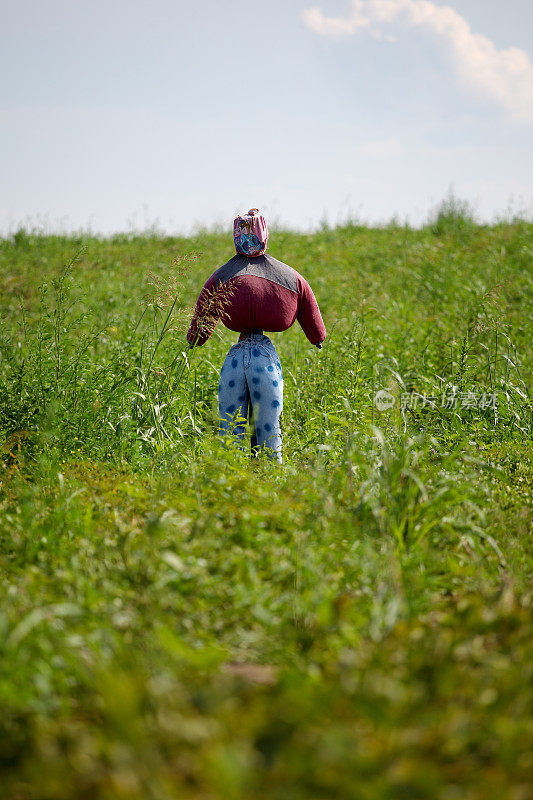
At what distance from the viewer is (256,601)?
7.81 feet

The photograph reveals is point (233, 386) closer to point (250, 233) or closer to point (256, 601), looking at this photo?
point (250, 233)

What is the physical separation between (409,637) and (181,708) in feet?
2.54

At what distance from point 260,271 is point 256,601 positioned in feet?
8.74

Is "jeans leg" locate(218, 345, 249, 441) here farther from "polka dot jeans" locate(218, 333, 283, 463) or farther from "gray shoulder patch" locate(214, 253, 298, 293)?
"gray shoulder patch" locate(214, 253, 298, 293)

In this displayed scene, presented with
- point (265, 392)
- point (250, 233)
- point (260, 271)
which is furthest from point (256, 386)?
point (250, 233)

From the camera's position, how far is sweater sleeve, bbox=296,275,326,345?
4680 mm

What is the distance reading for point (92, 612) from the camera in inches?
87.3

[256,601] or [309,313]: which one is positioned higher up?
[309,313]

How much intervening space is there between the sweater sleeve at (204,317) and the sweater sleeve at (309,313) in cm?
64

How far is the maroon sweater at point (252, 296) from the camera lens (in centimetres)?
441

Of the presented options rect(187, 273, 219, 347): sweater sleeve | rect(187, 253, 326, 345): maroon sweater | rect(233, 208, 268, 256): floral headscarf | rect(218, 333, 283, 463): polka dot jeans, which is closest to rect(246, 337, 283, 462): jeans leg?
rect(218, 333, 283, 463): polka dot jeans

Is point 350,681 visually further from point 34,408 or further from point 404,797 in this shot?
point 34,408

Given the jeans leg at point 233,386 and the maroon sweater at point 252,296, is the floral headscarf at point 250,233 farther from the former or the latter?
the jeans leg at point 233,386

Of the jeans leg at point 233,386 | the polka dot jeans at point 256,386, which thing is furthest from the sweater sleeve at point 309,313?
the jeans leg at point 233,386
